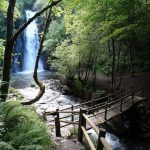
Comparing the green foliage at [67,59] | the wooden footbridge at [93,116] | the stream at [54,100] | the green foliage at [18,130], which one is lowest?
the stream at [54,100]

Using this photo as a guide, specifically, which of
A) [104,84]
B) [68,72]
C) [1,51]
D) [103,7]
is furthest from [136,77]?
[1,51]

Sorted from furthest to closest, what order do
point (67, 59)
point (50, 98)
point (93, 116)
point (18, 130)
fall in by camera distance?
point (67, 59), point (50, 98), point (93, 116), point (18, 130)

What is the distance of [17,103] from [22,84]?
22.0 metres

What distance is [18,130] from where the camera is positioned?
6.44 meters

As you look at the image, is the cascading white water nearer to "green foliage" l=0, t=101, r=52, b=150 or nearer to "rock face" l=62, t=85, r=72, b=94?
"rock face" l=62, t=85, r=72, b=94

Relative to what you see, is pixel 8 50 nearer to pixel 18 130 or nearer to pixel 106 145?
pixel 18 130

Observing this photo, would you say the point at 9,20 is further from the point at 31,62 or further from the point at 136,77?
the point at 31,62

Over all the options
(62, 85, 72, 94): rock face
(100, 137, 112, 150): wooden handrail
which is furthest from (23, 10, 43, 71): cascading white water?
(100, 137, 112, 150): wooden handrail

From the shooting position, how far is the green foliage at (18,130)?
591 centimetres

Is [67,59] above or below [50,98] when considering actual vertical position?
above

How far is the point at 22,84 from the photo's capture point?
28.8m

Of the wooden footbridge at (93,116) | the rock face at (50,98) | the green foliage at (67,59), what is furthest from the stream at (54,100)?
the green foliage at (67,59)

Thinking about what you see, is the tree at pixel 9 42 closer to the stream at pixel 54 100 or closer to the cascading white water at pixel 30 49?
the stream at pixel 54 100

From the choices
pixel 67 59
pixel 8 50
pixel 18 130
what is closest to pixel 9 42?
pixel 8 50
